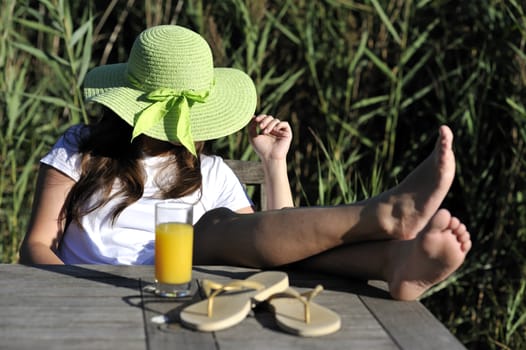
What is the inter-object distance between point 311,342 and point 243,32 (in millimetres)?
2030

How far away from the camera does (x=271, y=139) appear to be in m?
2.48

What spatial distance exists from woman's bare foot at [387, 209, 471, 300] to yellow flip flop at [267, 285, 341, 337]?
0.61 ft

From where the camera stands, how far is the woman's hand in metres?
2.45

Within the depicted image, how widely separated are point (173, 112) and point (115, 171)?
23 cm

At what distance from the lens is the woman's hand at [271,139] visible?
2451 millimetres

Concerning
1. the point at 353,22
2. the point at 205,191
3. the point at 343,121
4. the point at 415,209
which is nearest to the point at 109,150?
the point at 205,191

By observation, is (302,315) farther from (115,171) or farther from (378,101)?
(378,101)

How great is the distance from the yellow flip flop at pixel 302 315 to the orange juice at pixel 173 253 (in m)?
0.16

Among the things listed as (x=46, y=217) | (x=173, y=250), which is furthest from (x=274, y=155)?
(x=173, y=250)

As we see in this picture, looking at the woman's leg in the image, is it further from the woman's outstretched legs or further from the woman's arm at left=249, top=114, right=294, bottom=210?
the woman's arm at left=249, top=114, right=294, bottom=210

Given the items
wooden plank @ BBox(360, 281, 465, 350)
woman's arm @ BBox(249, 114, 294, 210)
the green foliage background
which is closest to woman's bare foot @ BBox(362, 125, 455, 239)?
wooden plank @ BBox(360, 281, 465, 350)

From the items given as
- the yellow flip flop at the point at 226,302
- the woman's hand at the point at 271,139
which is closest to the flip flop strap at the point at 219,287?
the yellow flip flop at the point at 226,302

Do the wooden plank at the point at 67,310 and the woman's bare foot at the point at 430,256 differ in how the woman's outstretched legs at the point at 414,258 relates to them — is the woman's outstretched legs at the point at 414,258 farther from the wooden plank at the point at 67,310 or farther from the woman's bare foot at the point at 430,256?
the wooden plank at the point at 67,310

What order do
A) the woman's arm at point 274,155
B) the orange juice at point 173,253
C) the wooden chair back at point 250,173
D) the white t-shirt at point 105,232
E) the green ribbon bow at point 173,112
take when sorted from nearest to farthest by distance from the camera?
the orange juice at point 173,253 < the green ribbon bow at point 173,112 < the white t-shirt at point 105,232 < the woman's arm at point 274,155 < the wooden chair back at point 250,173
